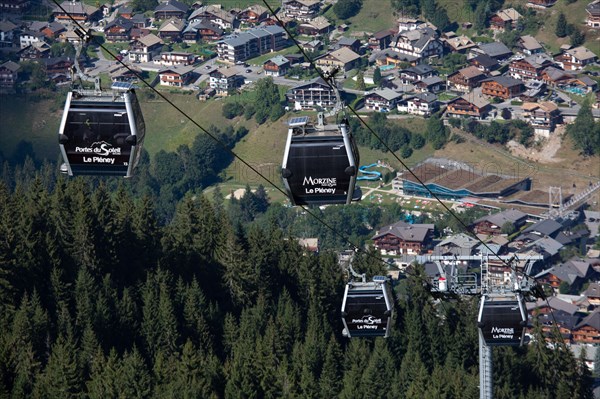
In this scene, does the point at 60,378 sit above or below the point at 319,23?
above

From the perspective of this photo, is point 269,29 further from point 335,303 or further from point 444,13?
point 335,303

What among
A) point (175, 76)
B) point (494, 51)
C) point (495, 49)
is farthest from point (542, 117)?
point (175, 76)

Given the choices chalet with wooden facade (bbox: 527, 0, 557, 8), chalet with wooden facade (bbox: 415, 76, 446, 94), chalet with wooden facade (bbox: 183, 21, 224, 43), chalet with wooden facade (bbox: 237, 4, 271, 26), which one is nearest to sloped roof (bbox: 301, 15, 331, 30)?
chalet with wooden facade (bbox: 237, 4, 271, 26)

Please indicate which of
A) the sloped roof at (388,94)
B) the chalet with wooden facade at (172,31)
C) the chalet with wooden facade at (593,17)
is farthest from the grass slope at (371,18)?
the sloped roof at (388,94)

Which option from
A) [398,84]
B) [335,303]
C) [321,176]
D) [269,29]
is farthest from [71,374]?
[269,29]

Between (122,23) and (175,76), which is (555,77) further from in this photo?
(122,23)

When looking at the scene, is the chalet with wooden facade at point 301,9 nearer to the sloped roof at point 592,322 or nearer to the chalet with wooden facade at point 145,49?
the chalet with wooden facade at point 145,49
